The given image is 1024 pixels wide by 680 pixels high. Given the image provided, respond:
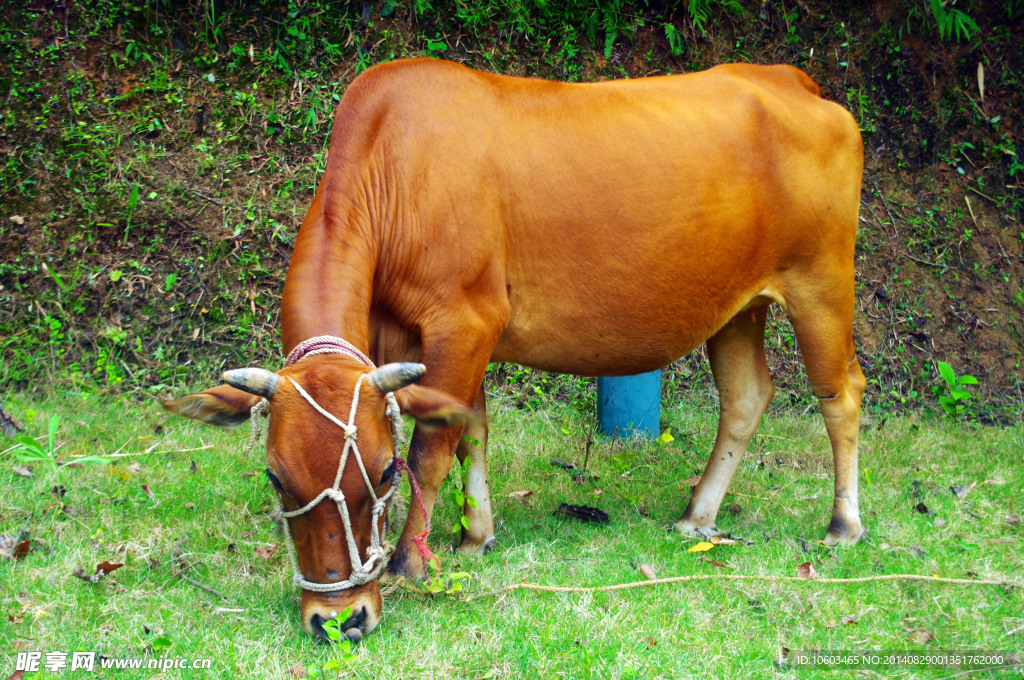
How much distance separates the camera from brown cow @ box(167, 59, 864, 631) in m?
3.34

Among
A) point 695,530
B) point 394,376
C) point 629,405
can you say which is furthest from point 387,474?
point 629,405

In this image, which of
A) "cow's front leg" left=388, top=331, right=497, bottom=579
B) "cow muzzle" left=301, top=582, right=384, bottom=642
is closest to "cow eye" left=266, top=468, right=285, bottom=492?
"cow muzzle" left=301, top=582, right=384, bottom=642

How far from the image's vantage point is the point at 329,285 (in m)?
3.62

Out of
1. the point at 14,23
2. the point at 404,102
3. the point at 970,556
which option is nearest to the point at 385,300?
the point at 404,102

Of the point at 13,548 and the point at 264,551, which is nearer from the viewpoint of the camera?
the point at 13,548

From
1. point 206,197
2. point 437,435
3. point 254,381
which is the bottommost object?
point 206,197

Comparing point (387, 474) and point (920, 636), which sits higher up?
point (387, 474)

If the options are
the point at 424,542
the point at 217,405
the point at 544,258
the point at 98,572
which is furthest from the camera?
the point at 544,258

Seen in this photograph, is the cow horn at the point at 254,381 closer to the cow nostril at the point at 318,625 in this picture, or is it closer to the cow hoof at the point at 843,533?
the cow nostril at the point at 318,625

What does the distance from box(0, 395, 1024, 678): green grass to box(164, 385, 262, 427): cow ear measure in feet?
2.79

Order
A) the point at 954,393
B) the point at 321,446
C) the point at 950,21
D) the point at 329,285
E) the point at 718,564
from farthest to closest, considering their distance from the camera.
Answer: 1. the point at 950,21
2. the point at 954,393
3. the point at 718,564
4. the point at 329,285
5. the point at 321,446

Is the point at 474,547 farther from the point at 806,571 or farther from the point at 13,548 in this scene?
the point at 13,548

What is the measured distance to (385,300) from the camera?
403 centimetres

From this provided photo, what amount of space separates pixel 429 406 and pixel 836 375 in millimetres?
2519
